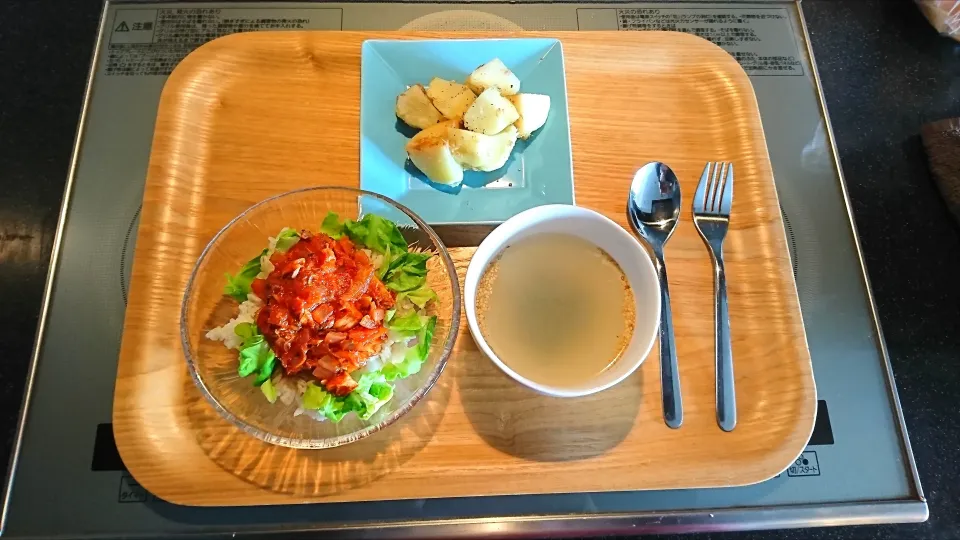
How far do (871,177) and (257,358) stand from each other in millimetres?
1367

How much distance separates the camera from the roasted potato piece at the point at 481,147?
1.13m

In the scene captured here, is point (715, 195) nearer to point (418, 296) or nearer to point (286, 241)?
point (418, 296)

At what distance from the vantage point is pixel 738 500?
1.04 meters

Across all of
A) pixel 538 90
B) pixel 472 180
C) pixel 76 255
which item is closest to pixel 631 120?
pixel 538 90

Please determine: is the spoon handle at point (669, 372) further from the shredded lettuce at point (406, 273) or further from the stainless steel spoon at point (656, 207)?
the shredded lettuce at point (406, 273)

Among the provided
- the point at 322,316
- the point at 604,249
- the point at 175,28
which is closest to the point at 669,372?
the point at 604,249

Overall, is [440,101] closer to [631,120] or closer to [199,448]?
[631,120]

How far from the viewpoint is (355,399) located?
0.92 m

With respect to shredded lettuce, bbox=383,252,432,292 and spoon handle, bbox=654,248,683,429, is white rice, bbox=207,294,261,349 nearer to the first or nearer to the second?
shredded lettuce, bbox=383,252,432,292

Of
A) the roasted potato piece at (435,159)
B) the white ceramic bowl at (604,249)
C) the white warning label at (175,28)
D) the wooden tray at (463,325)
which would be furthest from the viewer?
the white warning label at (175,28)

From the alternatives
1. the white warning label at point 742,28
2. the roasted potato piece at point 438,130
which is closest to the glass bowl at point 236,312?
the roasted potato piece at point 438,130

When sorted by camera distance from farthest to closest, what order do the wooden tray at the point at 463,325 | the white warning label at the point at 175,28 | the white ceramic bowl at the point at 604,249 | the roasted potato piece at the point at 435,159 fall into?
1. the white warning label at the point at 175,28
2. the roasted potato piece at the point at 435,159
3. the wooden tray at the point at 463,325
4. the white ceramic bowl at the point at 604,249

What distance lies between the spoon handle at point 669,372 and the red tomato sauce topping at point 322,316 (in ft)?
1.57

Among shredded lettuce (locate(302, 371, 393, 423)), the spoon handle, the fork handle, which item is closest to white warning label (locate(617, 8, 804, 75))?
the fork handle
